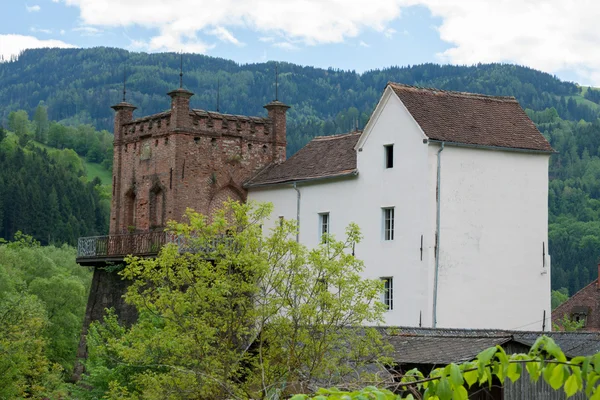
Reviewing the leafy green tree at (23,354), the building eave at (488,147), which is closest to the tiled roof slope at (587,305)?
the building eave at (488,147)

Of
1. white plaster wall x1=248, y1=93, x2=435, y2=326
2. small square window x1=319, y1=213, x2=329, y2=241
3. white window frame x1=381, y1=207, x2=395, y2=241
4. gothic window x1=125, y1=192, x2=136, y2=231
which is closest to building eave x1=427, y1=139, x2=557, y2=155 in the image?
white plaster wall x1=248, y1=93, x2=435, y2=326

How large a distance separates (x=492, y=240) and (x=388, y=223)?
3727mm

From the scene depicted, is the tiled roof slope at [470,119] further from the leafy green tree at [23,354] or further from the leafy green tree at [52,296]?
the leafy green tree at [52,296]

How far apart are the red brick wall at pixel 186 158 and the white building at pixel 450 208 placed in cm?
594

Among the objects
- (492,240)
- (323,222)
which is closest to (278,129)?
(323,222)

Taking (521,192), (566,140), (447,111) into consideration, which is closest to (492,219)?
(521,192)

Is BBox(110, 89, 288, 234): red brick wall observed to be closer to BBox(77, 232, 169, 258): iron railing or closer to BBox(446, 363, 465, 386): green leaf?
BBox(77, 232, 169, 258): iron railing

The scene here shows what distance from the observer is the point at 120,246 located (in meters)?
47.7

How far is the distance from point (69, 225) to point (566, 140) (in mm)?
80452

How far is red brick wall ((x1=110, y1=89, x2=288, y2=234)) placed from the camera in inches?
1833

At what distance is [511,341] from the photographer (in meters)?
26.3

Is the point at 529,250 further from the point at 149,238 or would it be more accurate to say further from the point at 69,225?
the point at 69,225

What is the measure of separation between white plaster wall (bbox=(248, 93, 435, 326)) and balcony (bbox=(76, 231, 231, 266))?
651 cm

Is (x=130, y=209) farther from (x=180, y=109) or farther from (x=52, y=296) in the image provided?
(x=52, y=296)
